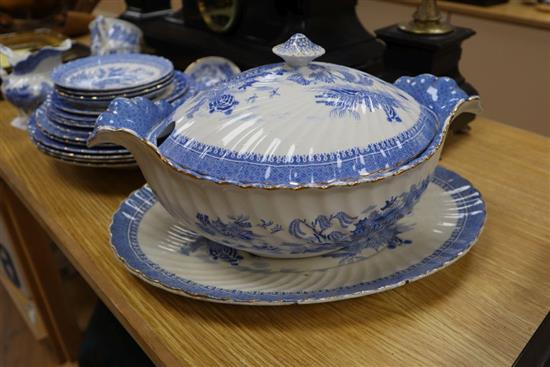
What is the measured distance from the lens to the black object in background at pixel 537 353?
13.9 inches

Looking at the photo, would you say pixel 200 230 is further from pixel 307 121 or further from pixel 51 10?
pixel 51 10

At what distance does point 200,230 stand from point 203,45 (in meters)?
0.58

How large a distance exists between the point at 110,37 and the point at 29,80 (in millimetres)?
202

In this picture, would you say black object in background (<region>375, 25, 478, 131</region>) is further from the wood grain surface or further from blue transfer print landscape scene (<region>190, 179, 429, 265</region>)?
the wood grain surface

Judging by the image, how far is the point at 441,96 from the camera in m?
0.54

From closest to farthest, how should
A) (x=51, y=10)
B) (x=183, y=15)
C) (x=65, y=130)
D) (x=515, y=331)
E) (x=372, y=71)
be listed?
1. (x=515, y=331)
2. (x=65, y=130)
3. (x=372, y=71)
4. (x=183, y=15)
5. (x=51, y=10)

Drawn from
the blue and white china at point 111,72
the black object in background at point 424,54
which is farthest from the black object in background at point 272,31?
the blue and white china at point 111,72

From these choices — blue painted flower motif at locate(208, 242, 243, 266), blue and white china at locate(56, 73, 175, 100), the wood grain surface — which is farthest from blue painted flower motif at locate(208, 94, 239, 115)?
the wood grain surface

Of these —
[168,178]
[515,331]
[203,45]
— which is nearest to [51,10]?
[203,45]

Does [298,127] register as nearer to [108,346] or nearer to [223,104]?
[223,104]

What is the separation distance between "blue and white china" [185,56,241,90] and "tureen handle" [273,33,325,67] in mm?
320

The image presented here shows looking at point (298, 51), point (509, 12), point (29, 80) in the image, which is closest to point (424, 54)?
point (298, 51)

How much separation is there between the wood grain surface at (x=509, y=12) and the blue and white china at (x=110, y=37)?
1.25 m

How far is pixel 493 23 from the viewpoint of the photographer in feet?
6.07
